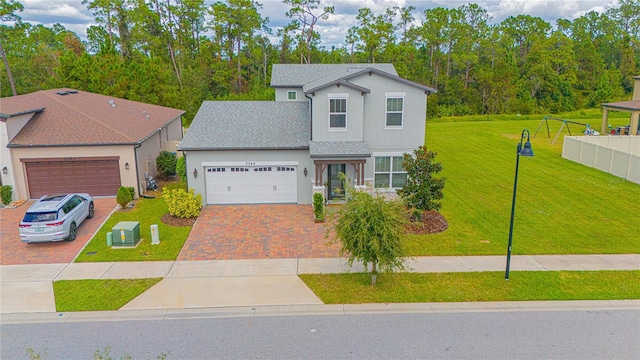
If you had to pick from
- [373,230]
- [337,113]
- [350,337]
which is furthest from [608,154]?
[350,337]

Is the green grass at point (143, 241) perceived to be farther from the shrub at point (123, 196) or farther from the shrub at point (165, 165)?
the shrub at point (165, 165)

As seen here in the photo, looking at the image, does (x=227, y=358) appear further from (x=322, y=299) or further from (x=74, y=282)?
(x=74, y=282)

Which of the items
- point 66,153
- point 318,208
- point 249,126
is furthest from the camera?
point 249,126

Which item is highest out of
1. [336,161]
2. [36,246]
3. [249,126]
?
[249,126]

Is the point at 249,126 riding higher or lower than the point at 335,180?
higher

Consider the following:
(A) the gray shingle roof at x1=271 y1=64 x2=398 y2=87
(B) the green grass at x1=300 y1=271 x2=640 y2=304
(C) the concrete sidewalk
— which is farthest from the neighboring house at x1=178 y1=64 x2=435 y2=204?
(A) the gray shingle roof at x1=271 y1=64 x2=398 y2=87

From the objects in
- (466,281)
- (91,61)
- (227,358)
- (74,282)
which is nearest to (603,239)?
(466,281)

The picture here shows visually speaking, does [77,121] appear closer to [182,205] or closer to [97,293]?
[182,205]
